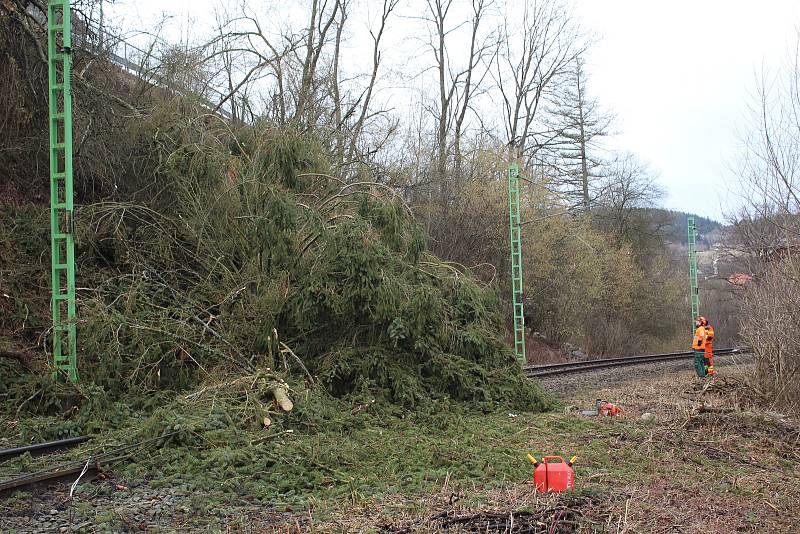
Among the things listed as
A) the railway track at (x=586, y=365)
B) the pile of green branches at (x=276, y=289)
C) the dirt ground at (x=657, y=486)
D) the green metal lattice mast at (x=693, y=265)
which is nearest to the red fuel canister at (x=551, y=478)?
the dirt ground at (x=657, y=486)

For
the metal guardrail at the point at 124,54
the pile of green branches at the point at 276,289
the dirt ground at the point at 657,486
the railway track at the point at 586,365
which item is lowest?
the railway track at the point at 586,365

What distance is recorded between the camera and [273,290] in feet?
39.8

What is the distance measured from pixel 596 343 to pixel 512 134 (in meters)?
11.6

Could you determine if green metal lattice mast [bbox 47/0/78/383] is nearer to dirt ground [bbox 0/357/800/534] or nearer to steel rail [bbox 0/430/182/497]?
steel rail [bbox 0/430/182/497]

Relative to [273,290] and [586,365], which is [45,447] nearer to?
[273,290]

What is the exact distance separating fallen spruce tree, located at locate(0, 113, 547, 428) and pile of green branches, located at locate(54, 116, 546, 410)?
0.03 metres

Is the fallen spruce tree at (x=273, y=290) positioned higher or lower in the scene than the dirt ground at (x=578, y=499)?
higher

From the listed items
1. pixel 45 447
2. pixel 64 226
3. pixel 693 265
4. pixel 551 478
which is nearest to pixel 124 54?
pixel 64 226

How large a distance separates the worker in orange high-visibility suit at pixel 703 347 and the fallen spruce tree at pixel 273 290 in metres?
6.84

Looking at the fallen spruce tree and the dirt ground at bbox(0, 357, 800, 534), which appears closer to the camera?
the dirt ground at bbox(0, 357, 800, 534)

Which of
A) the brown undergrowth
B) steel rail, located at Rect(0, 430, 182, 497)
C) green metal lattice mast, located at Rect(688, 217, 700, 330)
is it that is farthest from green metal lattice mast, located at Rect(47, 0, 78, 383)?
green metal lattice mast, located at Rect(688, 217, 700, 330)

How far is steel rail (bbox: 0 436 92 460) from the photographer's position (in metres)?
7.85

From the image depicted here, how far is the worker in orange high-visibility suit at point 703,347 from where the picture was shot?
58.6 feet

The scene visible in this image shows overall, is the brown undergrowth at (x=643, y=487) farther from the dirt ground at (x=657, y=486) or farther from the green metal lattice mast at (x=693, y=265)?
the green metal lattice mast at (x=693, y=265)
